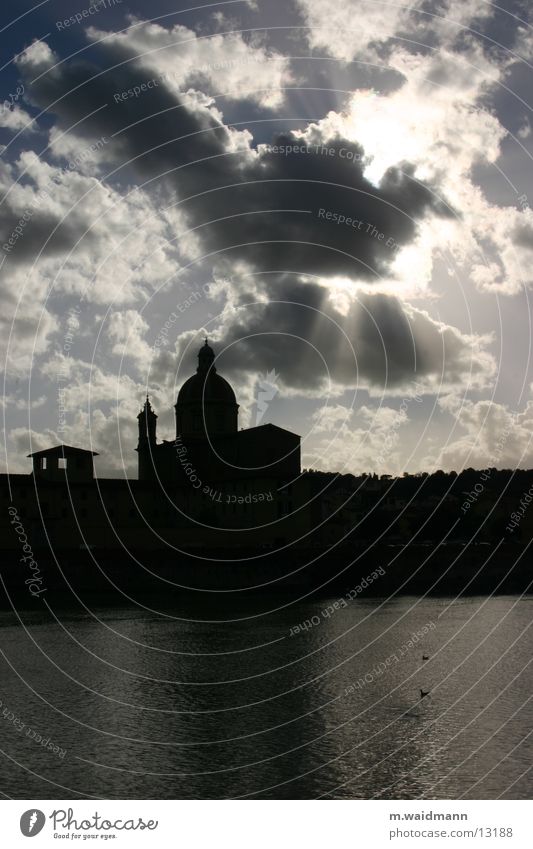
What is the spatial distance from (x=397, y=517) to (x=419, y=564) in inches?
784

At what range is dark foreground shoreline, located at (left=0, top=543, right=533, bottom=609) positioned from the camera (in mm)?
63500

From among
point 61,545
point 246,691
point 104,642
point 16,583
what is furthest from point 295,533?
point 246,691

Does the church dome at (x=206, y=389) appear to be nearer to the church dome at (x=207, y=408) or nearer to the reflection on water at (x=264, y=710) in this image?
the church dome at (x=207, y=408)

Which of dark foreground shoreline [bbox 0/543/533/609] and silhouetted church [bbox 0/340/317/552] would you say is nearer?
dark foreground shoreline [bbox 0/543/533/609]

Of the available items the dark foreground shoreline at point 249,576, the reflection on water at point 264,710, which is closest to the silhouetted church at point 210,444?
the dark foreground shoreline at point 249,576

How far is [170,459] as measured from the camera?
95.4 meters

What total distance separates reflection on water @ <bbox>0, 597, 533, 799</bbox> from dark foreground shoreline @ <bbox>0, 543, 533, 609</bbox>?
46.7 feet

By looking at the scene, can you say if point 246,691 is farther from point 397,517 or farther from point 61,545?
point 397,517

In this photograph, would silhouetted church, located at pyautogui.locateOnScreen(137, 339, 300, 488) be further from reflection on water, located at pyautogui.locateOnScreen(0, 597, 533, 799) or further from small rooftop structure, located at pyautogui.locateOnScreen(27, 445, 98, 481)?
reflection on water, located at pyautogui.locateOnScreen(0, 597, 533, 799)

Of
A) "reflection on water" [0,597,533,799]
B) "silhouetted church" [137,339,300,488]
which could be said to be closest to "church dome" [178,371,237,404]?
"silhouetted church" [137,339,300,488]

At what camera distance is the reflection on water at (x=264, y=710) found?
21484 millimetres

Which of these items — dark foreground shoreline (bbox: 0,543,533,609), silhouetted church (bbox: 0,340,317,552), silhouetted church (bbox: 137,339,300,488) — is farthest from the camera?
silhouetted church (bbox: 137,339,300,488)
